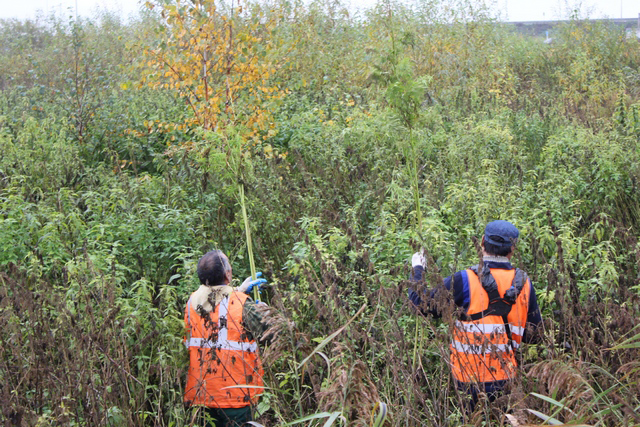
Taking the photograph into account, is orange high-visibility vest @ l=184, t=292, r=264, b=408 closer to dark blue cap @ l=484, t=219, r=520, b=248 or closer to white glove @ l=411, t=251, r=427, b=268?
white glove @ l=411, t=251, r=427, b=268

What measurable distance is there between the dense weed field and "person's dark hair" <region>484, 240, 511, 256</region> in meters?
0.30

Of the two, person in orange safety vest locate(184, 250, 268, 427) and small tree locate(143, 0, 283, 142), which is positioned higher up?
small tree locate(143, 0, 283, 142)

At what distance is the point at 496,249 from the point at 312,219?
1874 millimetres

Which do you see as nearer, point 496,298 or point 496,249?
point 496,298

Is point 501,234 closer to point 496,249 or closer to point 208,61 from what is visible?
point 496,249

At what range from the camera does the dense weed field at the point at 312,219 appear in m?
2.96

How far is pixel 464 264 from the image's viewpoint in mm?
4531

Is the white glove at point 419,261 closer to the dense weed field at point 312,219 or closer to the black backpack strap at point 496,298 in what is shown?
the dense weed field at point 312,219

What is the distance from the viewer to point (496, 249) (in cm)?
354

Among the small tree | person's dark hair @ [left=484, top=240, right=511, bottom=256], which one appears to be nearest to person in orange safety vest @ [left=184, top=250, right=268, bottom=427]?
person's dark hair @ [left=484, top=240, right=511, bottom=256]

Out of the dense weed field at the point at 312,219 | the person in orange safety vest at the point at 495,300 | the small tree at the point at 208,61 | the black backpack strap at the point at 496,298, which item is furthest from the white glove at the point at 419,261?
the small tree at the point at 208,61

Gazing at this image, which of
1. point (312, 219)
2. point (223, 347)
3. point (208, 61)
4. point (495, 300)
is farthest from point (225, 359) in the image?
point (208, 61)

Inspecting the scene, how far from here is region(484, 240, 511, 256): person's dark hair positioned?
3.51m

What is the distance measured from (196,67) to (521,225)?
4.07 meters
